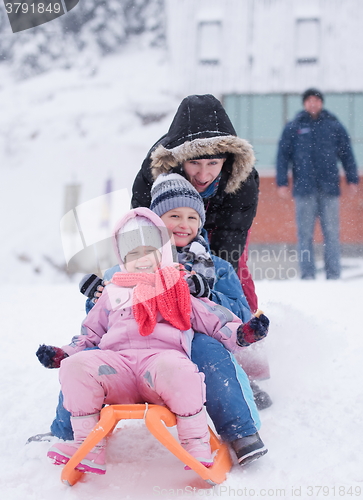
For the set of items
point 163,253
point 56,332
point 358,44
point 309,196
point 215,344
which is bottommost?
point 56,332

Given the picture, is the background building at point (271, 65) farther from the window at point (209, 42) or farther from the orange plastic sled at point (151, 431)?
the orange plastic sled at point (151, 431)

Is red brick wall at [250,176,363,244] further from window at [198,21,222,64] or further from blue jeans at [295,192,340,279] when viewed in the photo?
blue jeans at [295,192,340,279]

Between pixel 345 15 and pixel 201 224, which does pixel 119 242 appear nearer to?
pixel 201 224

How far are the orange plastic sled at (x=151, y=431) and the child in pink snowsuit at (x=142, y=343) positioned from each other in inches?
1.1

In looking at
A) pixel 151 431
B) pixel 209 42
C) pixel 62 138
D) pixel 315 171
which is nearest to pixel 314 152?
pixel 315 171

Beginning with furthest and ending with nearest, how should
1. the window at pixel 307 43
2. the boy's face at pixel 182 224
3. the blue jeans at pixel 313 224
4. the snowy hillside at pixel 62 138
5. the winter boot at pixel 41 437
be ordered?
1. the snowy hillside at pixel 62 138
2. the window at pixel 307 43
3. the blue jeans at pixel 313 224
4. the boy's face at pixel 182 224
5. the winter boot at pixel 41 437

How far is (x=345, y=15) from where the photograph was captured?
451 inches

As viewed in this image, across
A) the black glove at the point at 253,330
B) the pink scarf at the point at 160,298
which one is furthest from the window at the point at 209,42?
the black glove at the point at 253,330

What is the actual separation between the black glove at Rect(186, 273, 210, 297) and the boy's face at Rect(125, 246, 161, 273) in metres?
0.10

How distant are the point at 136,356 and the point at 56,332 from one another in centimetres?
147

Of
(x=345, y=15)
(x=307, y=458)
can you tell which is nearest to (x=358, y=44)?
(x=345, y=15)

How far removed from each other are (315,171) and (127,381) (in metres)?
2.93

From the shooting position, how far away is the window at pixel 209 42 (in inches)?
414

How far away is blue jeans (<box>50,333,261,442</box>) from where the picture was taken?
1061 millimetres
